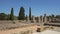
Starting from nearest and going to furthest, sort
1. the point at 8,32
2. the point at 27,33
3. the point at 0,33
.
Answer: the point at 0,33 < the point at 8,32 < the point at 27,33

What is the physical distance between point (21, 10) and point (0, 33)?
24.3 metres

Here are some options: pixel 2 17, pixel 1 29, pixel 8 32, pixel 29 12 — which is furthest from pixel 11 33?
pixel 29 12

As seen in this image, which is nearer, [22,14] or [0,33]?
[0,33]

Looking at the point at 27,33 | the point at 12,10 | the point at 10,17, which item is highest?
the point at 12,10

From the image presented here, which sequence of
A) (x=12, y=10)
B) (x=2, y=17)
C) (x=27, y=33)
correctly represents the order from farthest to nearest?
1. (x=12, y=10)
2. (x=2, y=17)
3. (x=27, y=33)

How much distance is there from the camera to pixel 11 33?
1083 cm

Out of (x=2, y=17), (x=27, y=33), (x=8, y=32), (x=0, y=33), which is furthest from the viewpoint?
(x=2, y=17)

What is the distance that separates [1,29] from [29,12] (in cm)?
2685

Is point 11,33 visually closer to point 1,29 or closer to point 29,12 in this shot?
point 1,29

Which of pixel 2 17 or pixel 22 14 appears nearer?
pixel 2 17

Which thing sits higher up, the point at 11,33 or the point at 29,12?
the point at 29,12

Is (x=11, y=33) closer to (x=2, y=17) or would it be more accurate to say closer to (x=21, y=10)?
(x=2, y=17)

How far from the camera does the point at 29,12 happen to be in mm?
36656

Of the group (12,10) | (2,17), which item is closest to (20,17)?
(12,10)
